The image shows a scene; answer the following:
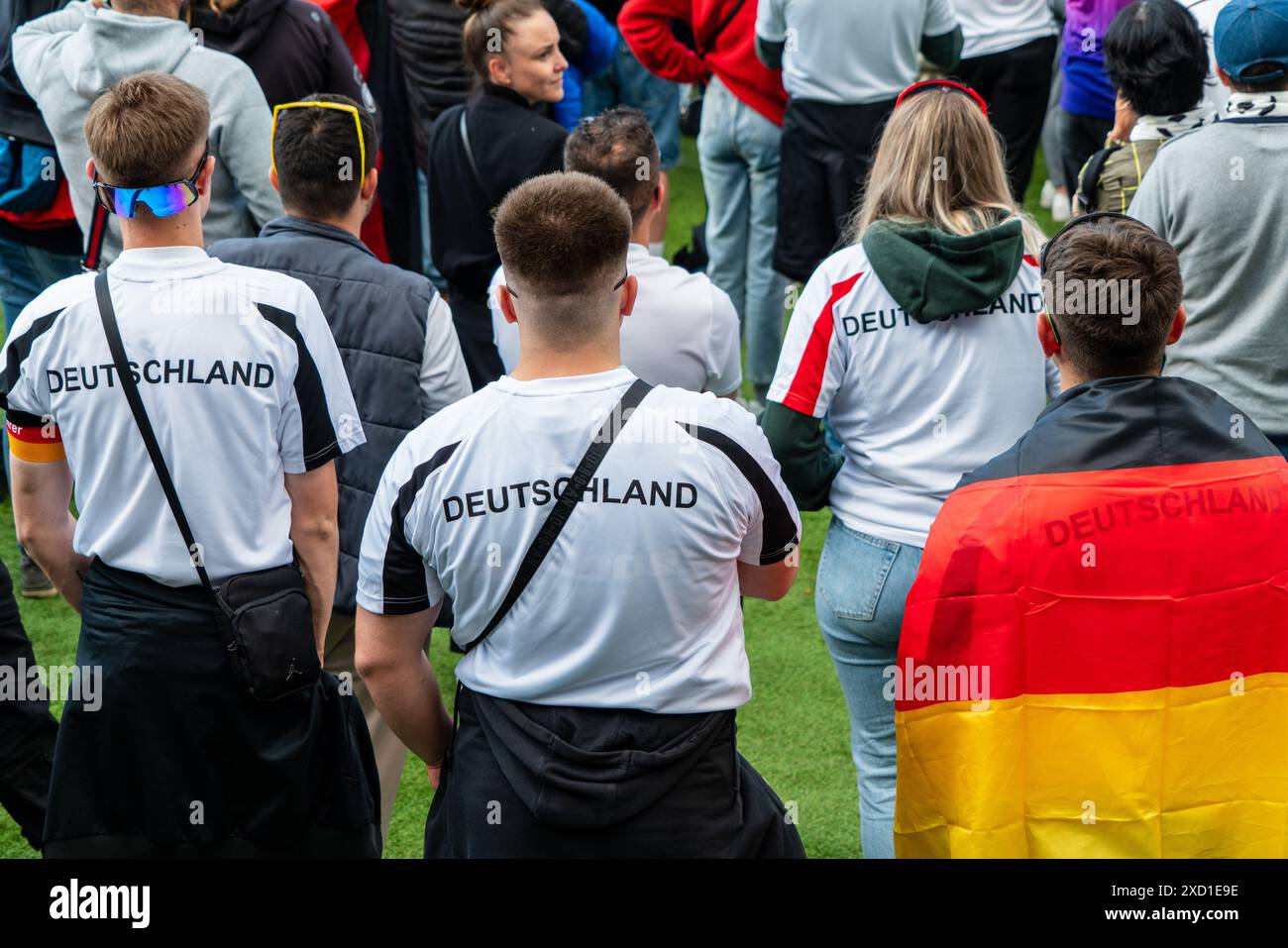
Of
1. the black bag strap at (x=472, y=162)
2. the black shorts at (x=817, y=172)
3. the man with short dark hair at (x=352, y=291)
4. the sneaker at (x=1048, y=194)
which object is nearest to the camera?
the man with short dark hair at (x=352, y=291)

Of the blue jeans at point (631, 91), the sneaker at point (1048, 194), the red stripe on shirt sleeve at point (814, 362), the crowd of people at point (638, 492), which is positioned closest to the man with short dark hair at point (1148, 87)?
the crowd of people at point (638, 492)

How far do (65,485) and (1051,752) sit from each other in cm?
195

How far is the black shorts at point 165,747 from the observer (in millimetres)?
2730

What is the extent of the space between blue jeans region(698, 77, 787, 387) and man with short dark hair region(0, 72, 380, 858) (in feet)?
11.9

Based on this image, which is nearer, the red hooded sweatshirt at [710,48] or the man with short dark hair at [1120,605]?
the man with short dark hair at [1120,605]

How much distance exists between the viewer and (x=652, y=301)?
3.41 m

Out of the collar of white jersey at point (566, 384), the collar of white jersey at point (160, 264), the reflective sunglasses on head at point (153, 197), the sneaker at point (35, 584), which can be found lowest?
the sneaker at point (35, 584)

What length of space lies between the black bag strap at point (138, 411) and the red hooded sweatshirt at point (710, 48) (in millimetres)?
3896

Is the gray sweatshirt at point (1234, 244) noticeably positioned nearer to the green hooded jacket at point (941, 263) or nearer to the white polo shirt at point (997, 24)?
the green hooded jacket at point (941, 263)

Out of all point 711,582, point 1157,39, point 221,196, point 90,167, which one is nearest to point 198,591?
point 90,167

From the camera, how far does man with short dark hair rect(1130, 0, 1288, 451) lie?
11.2 ft

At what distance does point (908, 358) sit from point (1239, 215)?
107 cm

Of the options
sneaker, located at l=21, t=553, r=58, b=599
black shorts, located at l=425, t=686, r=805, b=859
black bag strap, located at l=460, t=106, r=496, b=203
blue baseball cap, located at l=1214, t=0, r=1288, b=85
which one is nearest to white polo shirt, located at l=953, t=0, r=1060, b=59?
black bag strap, located at l=460, t=106, r=496, b=203

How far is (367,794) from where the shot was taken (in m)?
2.95
